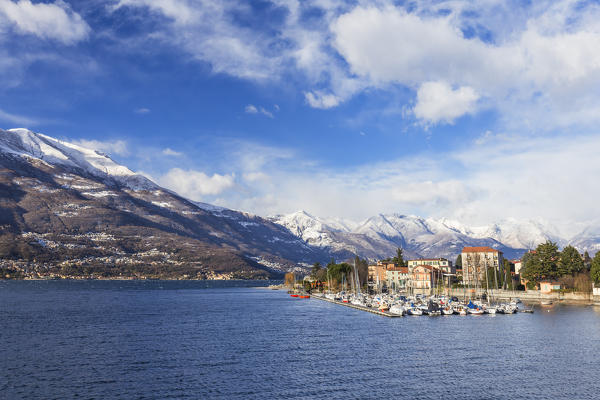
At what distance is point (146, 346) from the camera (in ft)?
231

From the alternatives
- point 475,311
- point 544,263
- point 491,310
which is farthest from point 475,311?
point 544,263

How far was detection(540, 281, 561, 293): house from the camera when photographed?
151 m

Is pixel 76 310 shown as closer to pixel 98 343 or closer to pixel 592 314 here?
pixel 98 343

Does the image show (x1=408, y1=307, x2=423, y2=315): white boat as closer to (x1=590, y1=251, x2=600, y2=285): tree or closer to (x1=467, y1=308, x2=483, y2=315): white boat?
(x1=467, y1=308, x2=483, y2=315): white boat

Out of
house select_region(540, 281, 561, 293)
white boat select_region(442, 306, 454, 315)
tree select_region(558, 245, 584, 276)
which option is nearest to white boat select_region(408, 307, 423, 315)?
white boat select_region(442, 306, 454, 315)

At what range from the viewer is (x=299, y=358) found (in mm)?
61625

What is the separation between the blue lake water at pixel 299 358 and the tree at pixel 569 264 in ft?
184

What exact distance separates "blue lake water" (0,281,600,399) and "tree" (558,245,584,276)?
184ft

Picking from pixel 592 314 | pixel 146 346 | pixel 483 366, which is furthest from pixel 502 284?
pixel 146 346

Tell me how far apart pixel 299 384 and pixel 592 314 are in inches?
3477

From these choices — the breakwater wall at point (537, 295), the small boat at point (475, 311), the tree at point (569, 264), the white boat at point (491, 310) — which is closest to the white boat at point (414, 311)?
the small boat at point (475, 311)

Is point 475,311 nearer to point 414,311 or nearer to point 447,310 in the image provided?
point 447,310

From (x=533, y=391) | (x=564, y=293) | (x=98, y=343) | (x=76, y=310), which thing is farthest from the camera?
(x=564, y=293)

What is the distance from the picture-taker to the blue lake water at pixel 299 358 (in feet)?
152
